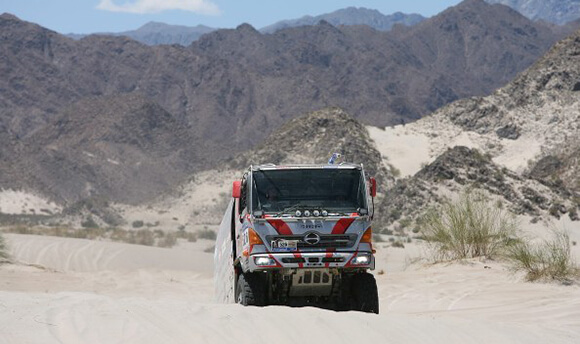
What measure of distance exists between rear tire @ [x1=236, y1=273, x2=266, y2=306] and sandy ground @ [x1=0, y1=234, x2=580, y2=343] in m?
0.65

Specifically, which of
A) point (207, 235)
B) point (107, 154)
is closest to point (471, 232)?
point (207, 235)

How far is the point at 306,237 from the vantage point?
1259 cm

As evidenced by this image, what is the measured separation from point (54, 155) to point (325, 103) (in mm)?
74760

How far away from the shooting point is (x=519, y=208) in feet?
139

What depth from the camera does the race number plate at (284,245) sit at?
12594mm

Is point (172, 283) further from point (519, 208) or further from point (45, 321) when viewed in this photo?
point (519, 208)

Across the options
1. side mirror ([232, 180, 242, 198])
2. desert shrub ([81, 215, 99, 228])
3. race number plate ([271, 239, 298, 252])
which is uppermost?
side mirror ([232, 180, 242, 198])

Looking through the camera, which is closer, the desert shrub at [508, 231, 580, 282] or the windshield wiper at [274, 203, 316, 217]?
the windshield wiper at [274, 203, 316, 217]

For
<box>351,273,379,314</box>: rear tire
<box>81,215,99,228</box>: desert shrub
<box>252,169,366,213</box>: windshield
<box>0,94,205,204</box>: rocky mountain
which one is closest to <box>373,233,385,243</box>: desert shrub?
<box>81,215,99,228</box>: desert shrub

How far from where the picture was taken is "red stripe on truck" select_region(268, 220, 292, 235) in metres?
12.6

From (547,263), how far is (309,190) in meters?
6.66

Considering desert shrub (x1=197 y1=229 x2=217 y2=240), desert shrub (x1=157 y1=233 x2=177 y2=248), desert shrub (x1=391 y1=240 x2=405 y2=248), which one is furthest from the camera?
desert shrub (x1=197 y1=229 x2=217 y2=240)

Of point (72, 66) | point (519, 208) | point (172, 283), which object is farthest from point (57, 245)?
point (72, 66)

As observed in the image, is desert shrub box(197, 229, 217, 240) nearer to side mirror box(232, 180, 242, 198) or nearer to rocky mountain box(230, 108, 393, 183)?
rocky mountain box(230, 108, 393, 183)
